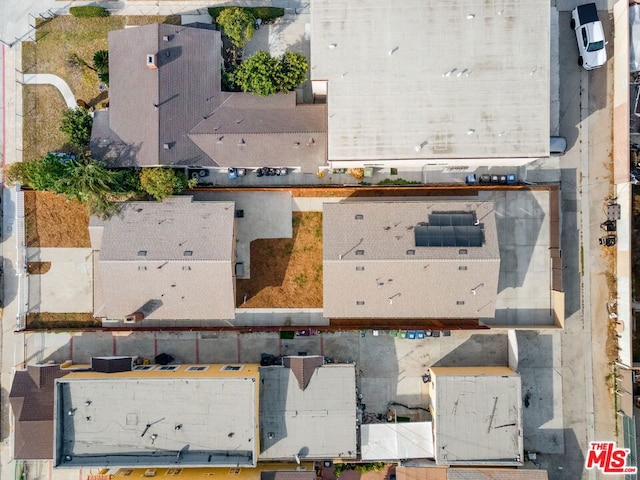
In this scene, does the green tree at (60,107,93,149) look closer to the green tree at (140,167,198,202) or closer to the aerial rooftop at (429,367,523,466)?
the green tree at (140,167,198,202)

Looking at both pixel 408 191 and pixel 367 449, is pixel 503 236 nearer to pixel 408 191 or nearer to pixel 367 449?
pixel 408 191

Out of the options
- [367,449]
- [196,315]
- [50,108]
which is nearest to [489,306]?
[367,449]

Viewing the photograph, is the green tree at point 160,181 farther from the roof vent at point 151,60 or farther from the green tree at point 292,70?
the green tree at point 292,70

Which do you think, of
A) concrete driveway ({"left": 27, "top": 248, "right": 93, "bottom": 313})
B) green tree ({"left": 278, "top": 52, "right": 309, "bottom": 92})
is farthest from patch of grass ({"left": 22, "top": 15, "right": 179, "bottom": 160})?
green tree ({"left": 278, "top": 52, "right": 309, "bottom": 92})

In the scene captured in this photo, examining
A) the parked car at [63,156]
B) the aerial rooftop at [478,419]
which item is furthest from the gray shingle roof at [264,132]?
the aerial rooftop at [478,419]

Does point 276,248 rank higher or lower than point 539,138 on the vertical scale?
lower

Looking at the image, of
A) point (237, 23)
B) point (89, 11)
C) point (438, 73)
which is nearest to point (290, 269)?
point (438, 73)

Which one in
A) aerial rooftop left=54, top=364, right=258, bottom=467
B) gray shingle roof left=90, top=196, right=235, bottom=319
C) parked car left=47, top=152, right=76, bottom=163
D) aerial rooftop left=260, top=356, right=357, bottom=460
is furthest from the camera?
parked car left=47, top=152, right=76, bottom=163

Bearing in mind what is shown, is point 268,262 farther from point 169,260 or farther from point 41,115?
point 41,115
